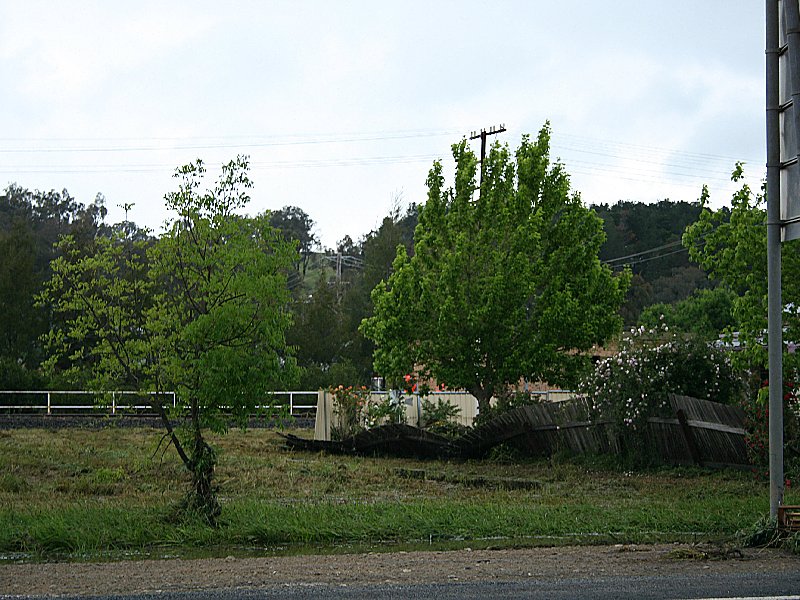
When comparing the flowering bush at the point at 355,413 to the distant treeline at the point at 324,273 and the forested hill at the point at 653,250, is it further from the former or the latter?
the forested hill at the point at 653,250

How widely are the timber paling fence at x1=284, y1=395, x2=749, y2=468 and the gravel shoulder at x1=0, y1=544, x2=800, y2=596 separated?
7938 millimetres

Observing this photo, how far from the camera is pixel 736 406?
17844 millimetres

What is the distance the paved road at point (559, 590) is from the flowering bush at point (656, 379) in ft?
36.1

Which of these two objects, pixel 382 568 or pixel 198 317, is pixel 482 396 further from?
pixel 382 568

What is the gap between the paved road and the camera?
295 inches

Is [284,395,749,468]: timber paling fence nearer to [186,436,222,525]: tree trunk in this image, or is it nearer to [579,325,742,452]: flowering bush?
[579,325,742,452]: flowering bush

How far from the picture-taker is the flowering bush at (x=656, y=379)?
19.2 meters

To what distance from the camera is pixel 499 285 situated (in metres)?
24.2

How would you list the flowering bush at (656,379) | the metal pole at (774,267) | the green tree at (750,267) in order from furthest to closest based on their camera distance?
the flowering bush at (656,379) → the green tree at (750,267) → the metal pole at (774,267)

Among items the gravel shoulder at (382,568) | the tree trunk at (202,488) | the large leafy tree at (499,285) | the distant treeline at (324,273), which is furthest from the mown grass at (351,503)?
the distant treeline at (324,273)

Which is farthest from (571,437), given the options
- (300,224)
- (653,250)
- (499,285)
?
(300,224)

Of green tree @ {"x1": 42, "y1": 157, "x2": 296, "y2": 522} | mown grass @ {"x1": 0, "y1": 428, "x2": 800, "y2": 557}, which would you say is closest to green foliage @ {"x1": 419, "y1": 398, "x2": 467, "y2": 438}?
mown grass @ {"x1": 0, "y1": 428, "x2": 800, "y2": 557}

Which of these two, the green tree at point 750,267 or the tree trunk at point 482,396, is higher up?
the green tree at point 750,267

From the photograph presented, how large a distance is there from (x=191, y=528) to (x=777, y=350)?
669 cm
